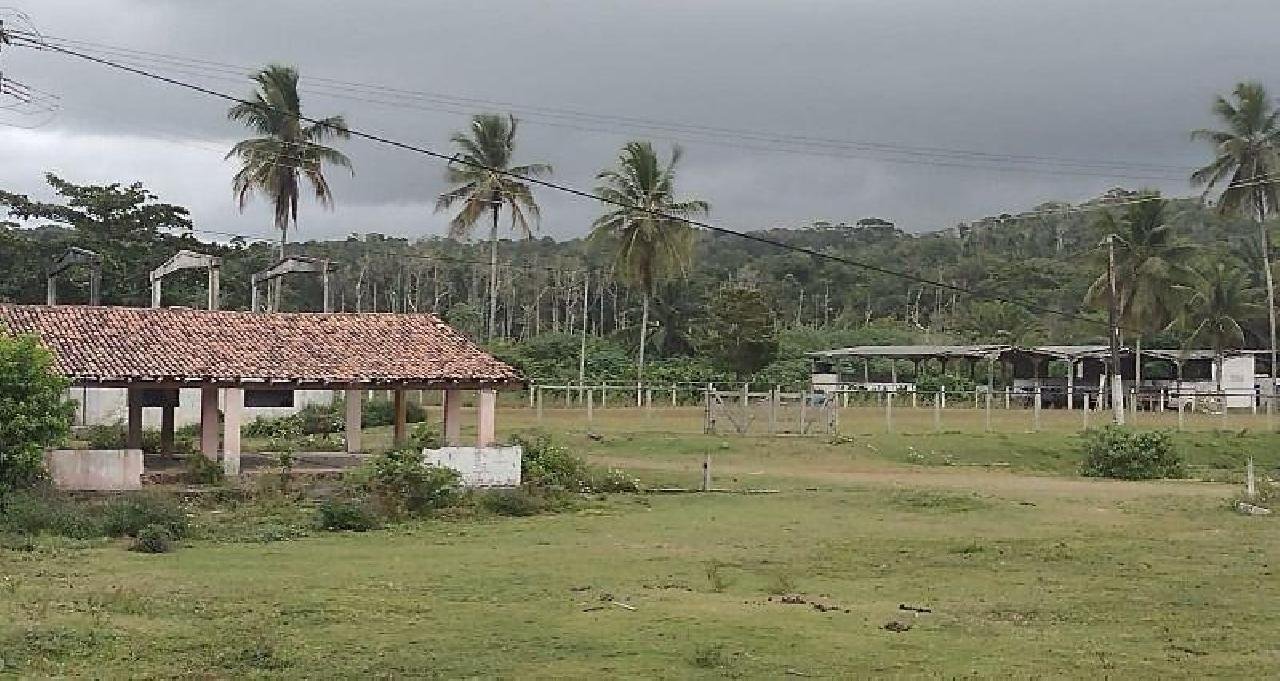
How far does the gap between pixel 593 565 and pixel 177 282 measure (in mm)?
48291

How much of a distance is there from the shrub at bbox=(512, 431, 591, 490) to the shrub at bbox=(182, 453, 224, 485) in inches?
229

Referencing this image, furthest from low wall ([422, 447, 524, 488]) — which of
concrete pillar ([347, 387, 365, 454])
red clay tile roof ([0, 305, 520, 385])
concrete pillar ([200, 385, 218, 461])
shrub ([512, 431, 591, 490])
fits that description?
concrete pillar ([347, 387, 365, 454])

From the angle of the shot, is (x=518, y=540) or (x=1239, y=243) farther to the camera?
(x=1239, y=243)

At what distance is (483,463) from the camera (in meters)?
27.7

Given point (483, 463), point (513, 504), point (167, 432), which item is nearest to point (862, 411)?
point (483, 463)

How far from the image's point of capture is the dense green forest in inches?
2331

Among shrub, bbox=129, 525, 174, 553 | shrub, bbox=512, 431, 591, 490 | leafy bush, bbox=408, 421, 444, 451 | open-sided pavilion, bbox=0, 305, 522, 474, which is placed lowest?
shrub, bbox=129, 525, 174, 553

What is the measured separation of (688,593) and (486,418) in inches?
558

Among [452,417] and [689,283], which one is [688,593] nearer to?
[452,417]

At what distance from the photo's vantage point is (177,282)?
61.6m

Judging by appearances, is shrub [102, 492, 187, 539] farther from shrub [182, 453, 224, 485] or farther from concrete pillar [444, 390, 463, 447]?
concrete pillar [444, 390, 463, 447]

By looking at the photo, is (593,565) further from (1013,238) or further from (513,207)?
(1013,238)

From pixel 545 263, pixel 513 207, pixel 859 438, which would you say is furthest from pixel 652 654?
pixel 545 263

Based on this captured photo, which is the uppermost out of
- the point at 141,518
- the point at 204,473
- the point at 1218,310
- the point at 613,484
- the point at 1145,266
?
the point at 1145,266
